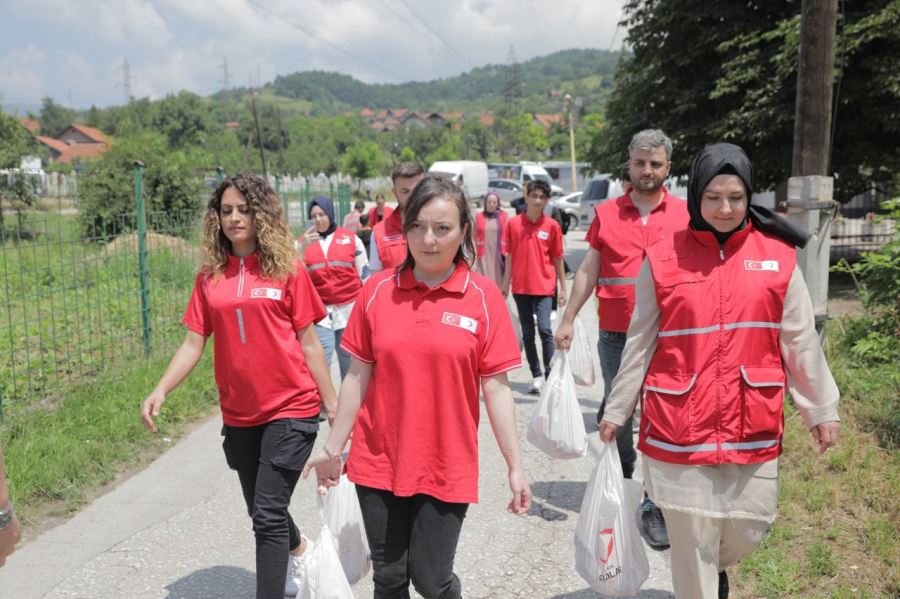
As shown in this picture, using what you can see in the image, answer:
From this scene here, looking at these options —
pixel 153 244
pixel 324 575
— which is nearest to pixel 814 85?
pixel 324 575

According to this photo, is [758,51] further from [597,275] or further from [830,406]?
[830,406]

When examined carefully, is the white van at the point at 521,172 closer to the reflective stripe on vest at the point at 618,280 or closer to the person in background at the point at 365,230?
the person in background at the point at 365,230

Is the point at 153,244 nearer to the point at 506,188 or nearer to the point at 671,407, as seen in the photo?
the point at 671,407

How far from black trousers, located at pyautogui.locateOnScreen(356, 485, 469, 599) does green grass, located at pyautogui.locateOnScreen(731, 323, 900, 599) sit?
1709mm

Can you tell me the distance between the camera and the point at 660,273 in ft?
10.1

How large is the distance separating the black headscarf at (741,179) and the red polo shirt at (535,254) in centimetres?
447

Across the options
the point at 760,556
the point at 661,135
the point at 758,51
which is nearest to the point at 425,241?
the point at 661,135

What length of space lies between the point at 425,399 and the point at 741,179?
133cm

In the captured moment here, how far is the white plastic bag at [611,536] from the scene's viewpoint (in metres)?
3.47

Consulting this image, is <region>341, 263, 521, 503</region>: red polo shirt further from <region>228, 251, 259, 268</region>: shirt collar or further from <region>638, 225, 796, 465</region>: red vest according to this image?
<region>228, 251, 259, 268</region>: shirt collar

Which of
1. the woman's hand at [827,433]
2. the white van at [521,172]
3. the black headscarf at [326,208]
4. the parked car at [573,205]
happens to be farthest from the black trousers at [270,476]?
the white van at [521,172]

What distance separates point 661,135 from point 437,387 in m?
2.34

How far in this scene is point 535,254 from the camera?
7.58 meters

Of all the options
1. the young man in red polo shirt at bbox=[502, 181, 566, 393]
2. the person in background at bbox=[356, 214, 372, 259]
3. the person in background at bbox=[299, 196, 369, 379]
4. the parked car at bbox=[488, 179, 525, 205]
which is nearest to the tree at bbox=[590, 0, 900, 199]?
the person in background at bbox=[356, 214, 372, 259]
